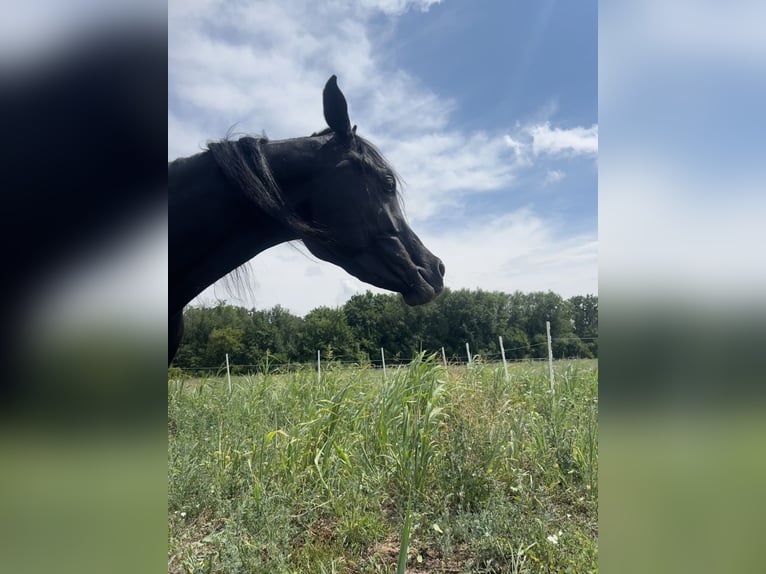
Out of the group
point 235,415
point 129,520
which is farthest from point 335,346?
point 129,520

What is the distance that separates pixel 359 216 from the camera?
6.99 ft

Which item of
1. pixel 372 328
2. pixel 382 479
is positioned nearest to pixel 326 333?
pixel 372 328

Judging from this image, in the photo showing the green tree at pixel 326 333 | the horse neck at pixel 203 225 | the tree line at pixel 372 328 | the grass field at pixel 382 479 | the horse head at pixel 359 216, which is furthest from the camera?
the green tree at pixel 326 333

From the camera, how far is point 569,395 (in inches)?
143

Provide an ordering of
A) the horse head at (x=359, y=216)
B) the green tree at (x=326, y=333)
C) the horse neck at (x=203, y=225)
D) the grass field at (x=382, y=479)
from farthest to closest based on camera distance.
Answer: the green tree at (x=326, y=333) → the horse head at (x=359, y=216) → the grass field at (x=382, y=479) → the horse neck at (x=203, y=225)

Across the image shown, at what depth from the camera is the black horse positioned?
1810 millimetres

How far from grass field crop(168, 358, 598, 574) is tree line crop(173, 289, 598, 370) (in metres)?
0.26

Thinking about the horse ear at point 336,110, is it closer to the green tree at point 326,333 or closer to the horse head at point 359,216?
the horse head at point 359,216

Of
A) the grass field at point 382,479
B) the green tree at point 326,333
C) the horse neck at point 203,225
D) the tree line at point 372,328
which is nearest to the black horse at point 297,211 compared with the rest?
the horse neck at point 203,225

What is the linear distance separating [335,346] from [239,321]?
770 mm

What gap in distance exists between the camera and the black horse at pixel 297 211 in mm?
1810

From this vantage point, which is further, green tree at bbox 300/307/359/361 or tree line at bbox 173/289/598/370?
green tree at bbox 300/307/359/361

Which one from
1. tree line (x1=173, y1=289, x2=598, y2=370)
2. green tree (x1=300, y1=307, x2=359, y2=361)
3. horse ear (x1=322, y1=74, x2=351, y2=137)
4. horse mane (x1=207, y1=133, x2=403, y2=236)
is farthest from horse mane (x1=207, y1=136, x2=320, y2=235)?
green tree (x1=300, y1=307, x2=359, y2=361)

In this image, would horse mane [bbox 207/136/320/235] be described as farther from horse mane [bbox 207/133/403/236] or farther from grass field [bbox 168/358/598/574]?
grass field [bbox 168/358/598/574]
